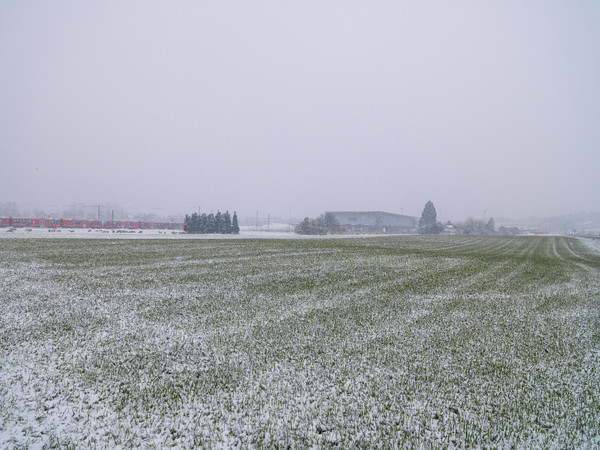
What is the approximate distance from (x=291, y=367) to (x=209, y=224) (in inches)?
3066

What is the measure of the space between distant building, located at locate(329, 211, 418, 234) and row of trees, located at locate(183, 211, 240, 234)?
60.0m

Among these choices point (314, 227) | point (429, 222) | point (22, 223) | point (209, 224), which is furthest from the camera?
point (429, 222)

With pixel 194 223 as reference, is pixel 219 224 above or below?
below

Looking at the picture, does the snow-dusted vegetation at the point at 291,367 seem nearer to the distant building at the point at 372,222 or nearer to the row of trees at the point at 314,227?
the row of trees at the point at 314,227

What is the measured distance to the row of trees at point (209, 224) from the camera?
7869 centimetres

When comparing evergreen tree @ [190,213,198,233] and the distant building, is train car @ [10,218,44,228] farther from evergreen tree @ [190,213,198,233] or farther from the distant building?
the distant building

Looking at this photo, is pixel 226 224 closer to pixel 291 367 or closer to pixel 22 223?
pixel 22 223

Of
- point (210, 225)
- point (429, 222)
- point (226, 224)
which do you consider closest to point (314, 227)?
point (226, 224)

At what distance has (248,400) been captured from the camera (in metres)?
5.09

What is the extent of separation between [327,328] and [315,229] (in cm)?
8047

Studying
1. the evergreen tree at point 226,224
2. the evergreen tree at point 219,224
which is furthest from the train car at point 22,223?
the evergreen tree at point 226,224

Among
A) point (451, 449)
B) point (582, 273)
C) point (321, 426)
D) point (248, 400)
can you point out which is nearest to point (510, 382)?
point (451, 449)

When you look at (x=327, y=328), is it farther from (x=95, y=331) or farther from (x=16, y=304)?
(x=16, y=304)

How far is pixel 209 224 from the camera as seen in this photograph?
8056 cm
